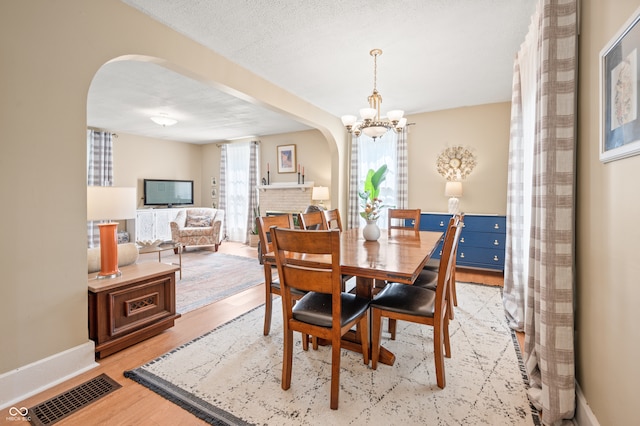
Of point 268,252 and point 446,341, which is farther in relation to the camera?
point 268,252

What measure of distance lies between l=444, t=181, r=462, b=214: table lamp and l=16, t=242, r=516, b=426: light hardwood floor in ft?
10.6

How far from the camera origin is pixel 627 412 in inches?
41.0

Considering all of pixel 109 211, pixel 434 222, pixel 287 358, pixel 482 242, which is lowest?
pixel 287 358

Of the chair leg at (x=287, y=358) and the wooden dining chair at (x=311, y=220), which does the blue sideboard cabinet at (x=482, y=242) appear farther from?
the chair leg at (x=287, y=358)

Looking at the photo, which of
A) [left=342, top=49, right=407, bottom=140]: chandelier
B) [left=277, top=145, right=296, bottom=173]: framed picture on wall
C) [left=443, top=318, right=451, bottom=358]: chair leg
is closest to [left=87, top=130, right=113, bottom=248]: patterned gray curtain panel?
[left=277, top=145, right=296, bottom=173]: framed picture on wall

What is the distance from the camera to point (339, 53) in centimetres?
285

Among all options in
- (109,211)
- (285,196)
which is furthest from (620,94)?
(285,196)

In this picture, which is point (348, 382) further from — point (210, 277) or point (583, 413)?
point (210, 277)

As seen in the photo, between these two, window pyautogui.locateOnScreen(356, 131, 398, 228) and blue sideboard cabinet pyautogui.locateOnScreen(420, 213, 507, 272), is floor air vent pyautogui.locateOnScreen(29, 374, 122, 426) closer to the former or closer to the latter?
blue sideboard cabinet pyautogui.locateOnScreen(420, 213, 507, 272)

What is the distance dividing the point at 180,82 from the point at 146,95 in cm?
83

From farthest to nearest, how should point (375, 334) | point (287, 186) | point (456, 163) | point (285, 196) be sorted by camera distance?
1. point (285, 196)
2. point (287, 186)
3. point (456, 163)
4. point (375, 334)

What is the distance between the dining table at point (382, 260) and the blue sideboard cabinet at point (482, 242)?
1799mm

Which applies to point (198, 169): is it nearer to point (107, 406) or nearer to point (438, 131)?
point (438, 131)

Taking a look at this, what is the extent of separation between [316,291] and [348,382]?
2.24 ft
